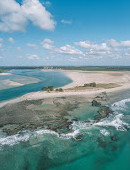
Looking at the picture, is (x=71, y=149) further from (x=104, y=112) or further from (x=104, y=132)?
(x=104, y=112)

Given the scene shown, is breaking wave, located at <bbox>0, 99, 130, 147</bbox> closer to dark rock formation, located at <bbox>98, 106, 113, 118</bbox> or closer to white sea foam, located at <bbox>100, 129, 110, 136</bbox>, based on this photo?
white sea foam, located at <bbox>100, 129, 110, 136</bbox>

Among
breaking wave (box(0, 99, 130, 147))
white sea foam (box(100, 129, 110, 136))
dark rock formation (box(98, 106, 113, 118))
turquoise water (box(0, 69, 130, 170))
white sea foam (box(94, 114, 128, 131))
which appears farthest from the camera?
dark rock formation (box(98, 106, 113, 118))

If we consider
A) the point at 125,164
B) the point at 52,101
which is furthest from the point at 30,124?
the point at 125,164

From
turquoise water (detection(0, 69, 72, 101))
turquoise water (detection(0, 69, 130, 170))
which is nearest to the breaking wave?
turquoise water (detection(0, 69, 130, 170))

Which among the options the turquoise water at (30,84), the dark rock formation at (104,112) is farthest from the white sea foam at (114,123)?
the turquoise water at (30,84)

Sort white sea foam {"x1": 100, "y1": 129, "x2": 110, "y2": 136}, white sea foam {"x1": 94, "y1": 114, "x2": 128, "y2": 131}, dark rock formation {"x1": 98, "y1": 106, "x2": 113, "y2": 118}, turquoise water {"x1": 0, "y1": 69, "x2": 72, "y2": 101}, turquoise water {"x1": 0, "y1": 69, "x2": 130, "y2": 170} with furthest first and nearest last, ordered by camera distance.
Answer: turquoise water {"x1": 0, "y1": 69, "x2": 72, "y2": 101}, dark rock formation {"x1": 98, "y1": 106, "x2": 113, "y2": 118}, white sea foam {"x1": 94, "y1": 114, "x2": 128, "y2": 131}, white sea foam {"x1": 100, "y1": 129, "x2": 110, "y2": 136}, turquoise water {"x1": 0, "y1": 69, "x2": 130, "y2": 170}

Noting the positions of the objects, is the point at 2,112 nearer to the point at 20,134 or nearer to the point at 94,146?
the point at 20,134

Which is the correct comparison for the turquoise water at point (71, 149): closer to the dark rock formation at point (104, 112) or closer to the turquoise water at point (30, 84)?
the dark rock formation at point (104, 112)

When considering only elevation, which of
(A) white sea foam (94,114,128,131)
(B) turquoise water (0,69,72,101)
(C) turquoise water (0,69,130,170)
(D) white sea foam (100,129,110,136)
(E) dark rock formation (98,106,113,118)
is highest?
(B) turquoise water (0,69,72,101)
